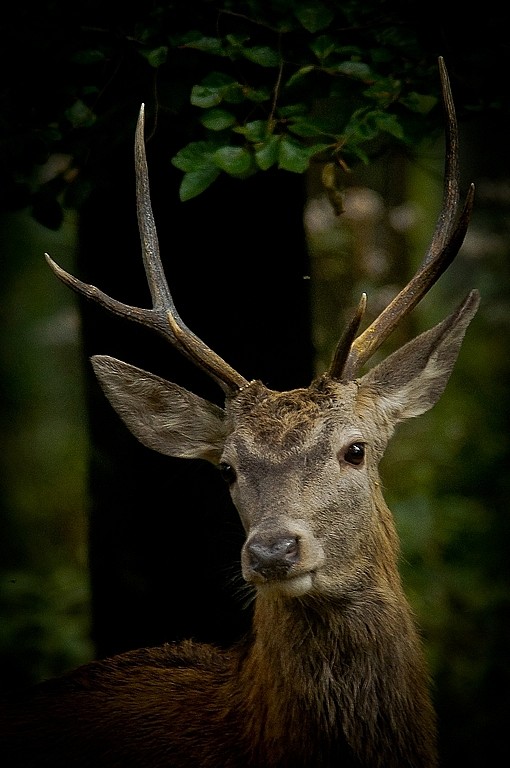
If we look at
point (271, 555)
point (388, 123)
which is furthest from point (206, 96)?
point (271, 555)

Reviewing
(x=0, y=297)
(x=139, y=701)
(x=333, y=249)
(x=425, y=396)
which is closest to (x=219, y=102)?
(x=425, y=396)

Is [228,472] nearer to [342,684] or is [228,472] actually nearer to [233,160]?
[342,684]

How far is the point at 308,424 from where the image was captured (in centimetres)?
344

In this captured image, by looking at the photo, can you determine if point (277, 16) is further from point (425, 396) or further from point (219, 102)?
point (425, 396)

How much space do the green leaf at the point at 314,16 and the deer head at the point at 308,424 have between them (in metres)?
0.70

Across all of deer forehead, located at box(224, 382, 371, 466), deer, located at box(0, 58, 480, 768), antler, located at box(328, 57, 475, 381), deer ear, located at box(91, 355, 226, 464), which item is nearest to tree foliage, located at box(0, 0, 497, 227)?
antler, located at box(328, 57, 475, 381)

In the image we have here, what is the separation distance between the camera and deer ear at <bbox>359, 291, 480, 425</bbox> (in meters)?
3.73

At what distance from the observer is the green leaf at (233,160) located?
4.09 meters

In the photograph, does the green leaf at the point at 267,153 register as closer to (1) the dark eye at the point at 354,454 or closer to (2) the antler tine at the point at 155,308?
(2) the antler tine at the point at 155,308

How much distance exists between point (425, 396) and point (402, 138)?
1.13 meters

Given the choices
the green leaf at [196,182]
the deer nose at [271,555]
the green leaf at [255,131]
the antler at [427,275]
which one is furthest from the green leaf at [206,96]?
the deer nose at [271,555]

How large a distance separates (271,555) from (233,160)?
5.63 feet

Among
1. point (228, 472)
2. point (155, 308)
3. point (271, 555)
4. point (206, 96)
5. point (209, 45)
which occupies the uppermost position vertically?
point (209, 45)

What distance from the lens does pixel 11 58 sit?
4.69 m
